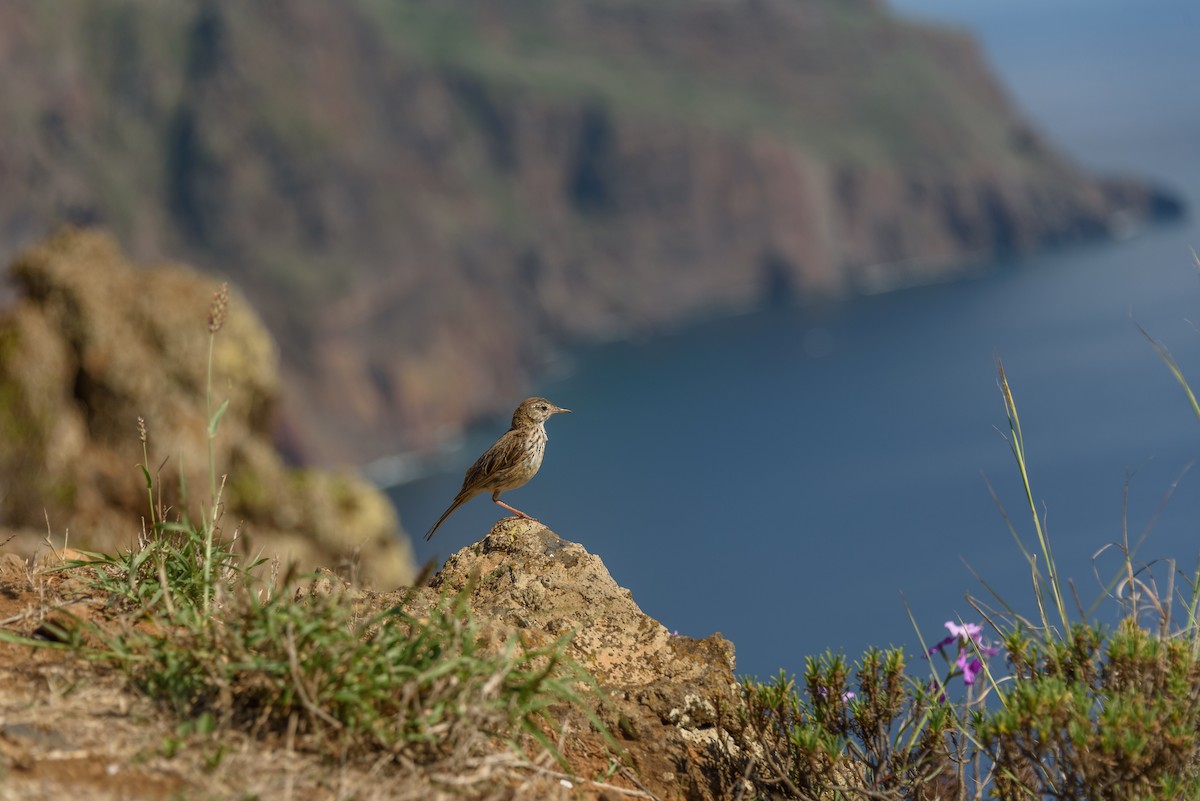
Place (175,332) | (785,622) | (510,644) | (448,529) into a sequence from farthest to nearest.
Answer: (448,529) → (785,622) → (175,332) → (510,644)

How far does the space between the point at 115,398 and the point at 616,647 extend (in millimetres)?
27856

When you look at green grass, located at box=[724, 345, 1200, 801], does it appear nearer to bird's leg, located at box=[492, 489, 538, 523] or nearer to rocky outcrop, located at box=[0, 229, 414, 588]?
bird's leg, located at box=[492, 489, 538, 523]

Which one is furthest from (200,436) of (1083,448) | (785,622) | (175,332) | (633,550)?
(1083,448)

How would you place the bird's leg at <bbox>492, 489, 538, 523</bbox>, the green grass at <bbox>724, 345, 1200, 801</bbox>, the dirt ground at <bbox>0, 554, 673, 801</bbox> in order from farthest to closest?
the bird's leg at <bbox>492, 489, 538, 523</bbox>, the green grass at <bbox>724, 345, 1200, 801</bbox>, the dirt ground at <bbox>0, 554, 673, 801</bbox>

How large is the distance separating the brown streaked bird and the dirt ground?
3417 millimetres

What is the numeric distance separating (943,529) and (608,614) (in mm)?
155108

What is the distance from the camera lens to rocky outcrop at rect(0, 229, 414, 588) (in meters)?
32.3

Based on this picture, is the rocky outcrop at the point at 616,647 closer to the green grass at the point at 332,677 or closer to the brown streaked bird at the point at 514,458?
the brown streaked bird at the point at 514,458

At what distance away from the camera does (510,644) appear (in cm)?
618

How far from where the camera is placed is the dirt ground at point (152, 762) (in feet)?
18.7

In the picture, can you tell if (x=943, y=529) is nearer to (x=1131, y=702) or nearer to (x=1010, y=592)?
(x=1010, y=592)

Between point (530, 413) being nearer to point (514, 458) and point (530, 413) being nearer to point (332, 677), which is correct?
point (514, 458)

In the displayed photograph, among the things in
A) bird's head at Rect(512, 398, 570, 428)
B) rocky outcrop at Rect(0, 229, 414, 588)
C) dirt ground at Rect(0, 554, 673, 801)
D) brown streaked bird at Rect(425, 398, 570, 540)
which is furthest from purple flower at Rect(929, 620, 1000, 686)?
rocky outcrop at Rect(0, 229, 414, 588)

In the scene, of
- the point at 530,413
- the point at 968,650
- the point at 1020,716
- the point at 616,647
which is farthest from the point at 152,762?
the point at 530,413
